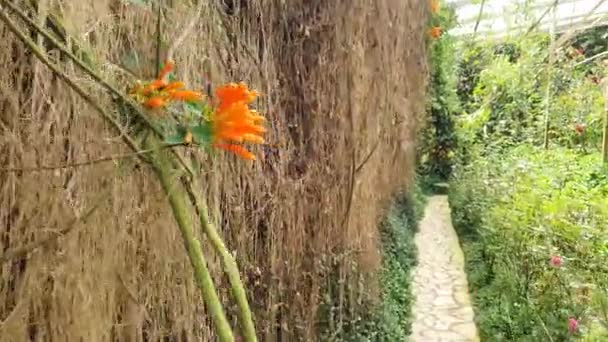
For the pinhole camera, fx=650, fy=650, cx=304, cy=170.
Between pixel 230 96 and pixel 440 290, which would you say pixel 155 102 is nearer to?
pixel 230 96

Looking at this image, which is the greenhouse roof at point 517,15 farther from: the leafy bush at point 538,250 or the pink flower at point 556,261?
the pink flower at point 556,261

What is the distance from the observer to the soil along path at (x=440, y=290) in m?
5.19

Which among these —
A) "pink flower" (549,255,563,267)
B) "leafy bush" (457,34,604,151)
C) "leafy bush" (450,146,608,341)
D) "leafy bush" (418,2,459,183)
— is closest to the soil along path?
"leafy bush" (450,146,608,341)

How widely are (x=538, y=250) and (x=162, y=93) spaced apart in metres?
3.75

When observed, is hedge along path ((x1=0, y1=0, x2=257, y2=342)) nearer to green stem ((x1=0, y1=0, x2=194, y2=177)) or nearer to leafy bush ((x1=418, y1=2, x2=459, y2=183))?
green stem ((x1=0, y1=0, x2=194, y2=177))

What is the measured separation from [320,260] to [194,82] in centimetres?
163

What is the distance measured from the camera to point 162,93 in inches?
50.5

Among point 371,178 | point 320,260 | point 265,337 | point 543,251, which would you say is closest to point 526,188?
point 543,251

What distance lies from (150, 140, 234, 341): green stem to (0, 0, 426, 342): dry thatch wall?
4.1 inches

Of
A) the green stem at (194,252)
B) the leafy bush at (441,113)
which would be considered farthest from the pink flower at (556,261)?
the leafy bush at (441,113)

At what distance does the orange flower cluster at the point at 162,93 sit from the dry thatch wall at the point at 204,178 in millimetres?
88

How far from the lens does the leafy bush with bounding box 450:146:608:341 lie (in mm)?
3932

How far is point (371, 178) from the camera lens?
4.37 m

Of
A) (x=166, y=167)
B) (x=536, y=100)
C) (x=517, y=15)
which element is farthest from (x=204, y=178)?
(x=536, y=100)
